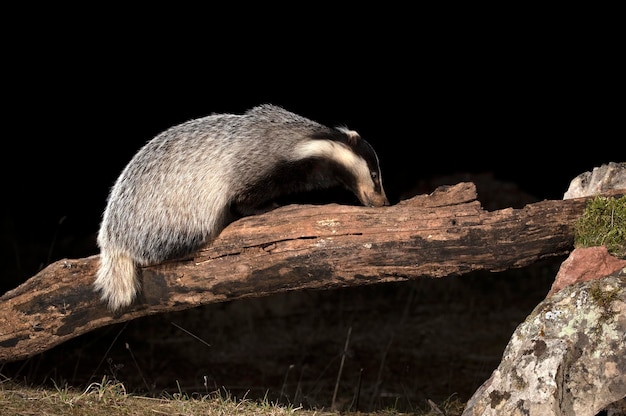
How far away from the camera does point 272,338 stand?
7.50 metres

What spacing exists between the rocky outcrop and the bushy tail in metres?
1.83

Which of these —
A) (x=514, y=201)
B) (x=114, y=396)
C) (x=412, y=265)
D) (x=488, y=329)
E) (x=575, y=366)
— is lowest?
(x=488, y=329)

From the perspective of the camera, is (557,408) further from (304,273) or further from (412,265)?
(304,273)

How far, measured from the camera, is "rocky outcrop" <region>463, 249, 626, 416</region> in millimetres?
3199

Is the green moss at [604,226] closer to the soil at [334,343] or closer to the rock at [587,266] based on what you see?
the rock at [587,266]

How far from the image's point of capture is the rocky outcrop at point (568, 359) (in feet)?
10.5

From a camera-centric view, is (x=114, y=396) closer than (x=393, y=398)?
Yes

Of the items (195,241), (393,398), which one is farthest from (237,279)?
(393,398)

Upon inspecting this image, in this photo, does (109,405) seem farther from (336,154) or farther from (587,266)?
(587,266)

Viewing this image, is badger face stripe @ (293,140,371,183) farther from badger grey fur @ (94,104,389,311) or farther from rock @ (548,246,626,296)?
rock @ (548,246,626,296)

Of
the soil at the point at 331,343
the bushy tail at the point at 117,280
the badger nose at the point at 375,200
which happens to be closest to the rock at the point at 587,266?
the badger nose at the point at 375,200

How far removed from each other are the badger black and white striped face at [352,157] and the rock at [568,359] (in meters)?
1.30

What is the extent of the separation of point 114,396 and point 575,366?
222 centimetres

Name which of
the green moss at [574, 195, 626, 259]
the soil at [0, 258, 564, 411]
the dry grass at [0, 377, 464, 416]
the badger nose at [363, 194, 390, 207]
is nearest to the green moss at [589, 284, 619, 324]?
the green moss at [574, 195, 626, 259]
